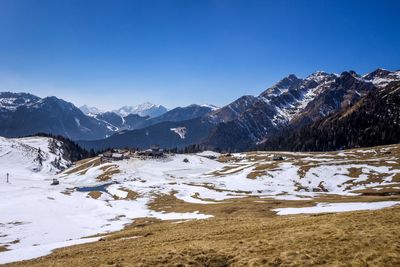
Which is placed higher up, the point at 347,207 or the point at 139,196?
the point at 347,207

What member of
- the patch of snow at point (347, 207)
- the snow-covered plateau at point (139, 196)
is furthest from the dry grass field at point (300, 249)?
the patch of snow at point (347, 207)

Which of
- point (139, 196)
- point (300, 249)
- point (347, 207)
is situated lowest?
point (139, 196)

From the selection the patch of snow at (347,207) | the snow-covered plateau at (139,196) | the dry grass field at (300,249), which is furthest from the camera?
the snow-covered plateau at (139,196)

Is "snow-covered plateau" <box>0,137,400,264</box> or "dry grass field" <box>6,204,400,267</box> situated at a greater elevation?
"dry grass field" <box>6,204,400,267</box>

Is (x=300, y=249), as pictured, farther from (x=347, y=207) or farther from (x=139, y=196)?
(x=139, y=196)

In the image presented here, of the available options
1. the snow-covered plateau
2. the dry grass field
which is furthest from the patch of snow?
the dry grass field

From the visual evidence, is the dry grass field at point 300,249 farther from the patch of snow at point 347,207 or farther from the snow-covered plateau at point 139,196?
the patch of snow at point 347,207

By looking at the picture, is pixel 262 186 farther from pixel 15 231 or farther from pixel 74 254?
pixel 74 254

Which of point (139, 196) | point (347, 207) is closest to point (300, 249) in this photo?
point (347, 207)

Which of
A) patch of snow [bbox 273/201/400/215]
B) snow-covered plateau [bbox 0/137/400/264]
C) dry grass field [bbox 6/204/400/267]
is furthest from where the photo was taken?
snow-covered plateau [bbox 0/137/400/264]

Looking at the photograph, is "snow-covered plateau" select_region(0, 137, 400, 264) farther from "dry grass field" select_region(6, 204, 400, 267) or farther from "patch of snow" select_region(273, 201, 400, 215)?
"dry grass field" select_region(6, 204, 400, 267)

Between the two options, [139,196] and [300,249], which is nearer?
[300,249]

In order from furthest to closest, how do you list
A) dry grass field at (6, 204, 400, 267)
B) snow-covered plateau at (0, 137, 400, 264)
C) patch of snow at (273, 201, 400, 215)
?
Answer: snow-covered plateau at (0, 137, 400, 264) → patch of snow at (273, 201, 400, 215) → dry grass field at (6, 204, 400, 267)

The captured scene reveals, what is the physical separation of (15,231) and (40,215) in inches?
Answer: 634
